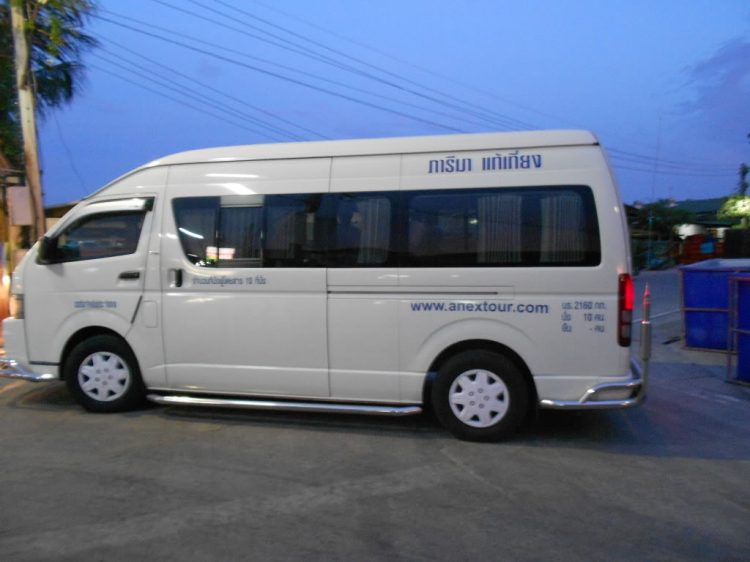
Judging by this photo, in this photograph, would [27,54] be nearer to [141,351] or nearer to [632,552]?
[141,351]

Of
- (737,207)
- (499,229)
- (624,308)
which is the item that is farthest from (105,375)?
(737,207)

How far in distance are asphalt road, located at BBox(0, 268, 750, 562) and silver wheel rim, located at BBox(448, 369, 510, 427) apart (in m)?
0.24

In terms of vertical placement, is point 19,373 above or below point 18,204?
below

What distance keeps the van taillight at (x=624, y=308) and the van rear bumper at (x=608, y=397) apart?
334 mm

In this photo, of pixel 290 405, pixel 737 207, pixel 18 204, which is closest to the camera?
pixel 290 405

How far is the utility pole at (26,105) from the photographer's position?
10.9 meters

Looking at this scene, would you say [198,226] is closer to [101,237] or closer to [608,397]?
[101,237]

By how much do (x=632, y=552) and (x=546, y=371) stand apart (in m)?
1.80

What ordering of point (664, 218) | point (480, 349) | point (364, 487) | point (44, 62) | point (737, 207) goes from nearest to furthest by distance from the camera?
point (364, 487)
point (480, 349)
point (44, 62)
point (737, 207)
point (664, 218)

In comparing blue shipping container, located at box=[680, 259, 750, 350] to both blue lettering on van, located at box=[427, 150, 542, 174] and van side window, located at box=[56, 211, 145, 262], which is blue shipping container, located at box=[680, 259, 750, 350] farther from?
van side window, located at box=[56, 211, 145, 262]

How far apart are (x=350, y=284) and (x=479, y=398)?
1450mm

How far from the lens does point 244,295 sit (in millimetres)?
5594

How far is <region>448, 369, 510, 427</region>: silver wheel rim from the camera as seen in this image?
5.14m

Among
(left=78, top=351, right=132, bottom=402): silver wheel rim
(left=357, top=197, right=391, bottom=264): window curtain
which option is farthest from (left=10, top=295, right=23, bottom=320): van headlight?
(left=357, top=197, right=391, bottom=264): window curtain
